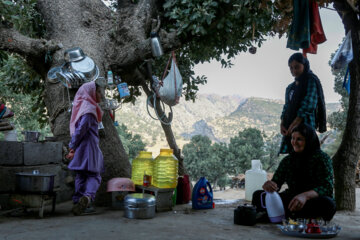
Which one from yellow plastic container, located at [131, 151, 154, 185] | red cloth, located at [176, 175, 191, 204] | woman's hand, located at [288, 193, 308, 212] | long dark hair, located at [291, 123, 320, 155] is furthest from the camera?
red cloth, located at [176, 175, 191, 204]

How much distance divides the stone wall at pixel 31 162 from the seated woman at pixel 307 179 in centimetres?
253

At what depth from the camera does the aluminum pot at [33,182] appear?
335 centimetres

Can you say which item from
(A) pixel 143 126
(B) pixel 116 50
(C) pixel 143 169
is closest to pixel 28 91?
(B) pixel 116 50

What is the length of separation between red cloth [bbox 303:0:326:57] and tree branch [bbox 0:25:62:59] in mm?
3683

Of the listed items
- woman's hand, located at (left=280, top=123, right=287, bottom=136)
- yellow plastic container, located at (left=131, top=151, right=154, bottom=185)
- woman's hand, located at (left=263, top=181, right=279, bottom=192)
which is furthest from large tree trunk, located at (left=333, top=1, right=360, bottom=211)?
yellow plastic container, located at (left=131, top=151, right=154, bottom=185)

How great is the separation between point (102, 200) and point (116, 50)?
2.50 m

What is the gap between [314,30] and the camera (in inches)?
150

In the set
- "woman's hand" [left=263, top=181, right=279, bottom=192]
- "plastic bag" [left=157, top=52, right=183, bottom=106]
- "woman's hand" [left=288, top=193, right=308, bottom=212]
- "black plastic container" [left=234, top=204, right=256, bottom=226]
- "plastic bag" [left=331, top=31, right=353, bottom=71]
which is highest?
"plastic bag" [left=331, top=31, right=353, bottom=71]

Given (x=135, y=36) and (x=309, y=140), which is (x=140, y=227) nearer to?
(x=309, y=140)

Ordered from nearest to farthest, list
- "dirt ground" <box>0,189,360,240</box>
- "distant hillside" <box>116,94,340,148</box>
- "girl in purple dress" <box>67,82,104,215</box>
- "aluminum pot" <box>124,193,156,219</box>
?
"dirt ground" <box>0,189,360,240</box>, "aluminum pot" <box>124,193,156,219</box>, "girl in purple dress" <box>67,82,104,215</box>, "distant hillside" <box>116,94,340,148</box>

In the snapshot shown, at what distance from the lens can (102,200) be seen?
4.22 metres

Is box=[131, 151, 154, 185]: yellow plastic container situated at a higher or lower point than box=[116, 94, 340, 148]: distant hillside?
lower

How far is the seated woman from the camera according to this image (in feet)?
8.87

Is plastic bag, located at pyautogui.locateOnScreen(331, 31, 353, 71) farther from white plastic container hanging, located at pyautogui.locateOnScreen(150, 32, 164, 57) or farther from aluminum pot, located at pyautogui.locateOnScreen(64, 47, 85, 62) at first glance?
aluminum pot, located at pyautogui.locateOnScreen(64, 47, 85, 62)
